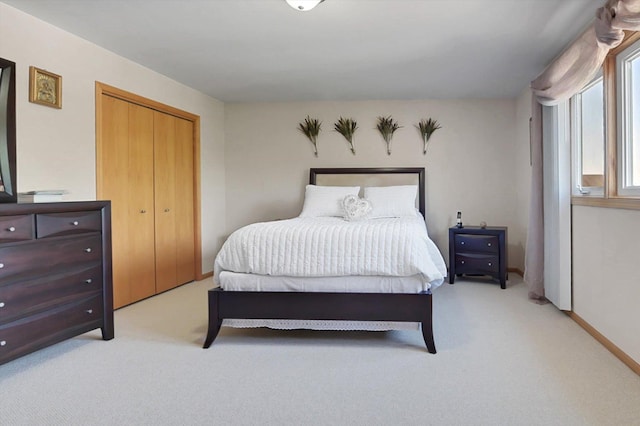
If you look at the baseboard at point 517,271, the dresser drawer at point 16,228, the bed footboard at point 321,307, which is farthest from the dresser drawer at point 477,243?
the dresser drawer at point 16,228

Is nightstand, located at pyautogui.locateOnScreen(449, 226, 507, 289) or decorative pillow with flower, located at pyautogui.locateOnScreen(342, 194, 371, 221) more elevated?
decorative pillow with flower, located at pyautogui.locateOnScreen(342, 194, 371, 221)

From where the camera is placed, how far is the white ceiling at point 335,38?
262 centimetres

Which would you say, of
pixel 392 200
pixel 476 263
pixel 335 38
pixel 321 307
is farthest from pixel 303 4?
pixel 476 263

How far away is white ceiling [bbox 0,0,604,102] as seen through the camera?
2619mm

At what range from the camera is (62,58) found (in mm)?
3041

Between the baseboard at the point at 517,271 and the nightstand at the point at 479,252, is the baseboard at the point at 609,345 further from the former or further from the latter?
the baseboard at the point at 517,271

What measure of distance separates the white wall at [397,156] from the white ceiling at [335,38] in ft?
2.06

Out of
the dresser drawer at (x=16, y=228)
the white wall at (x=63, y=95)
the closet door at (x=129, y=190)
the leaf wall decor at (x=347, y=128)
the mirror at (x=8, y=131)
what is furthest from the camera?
the leaf wall decor at (x=347, y=128)

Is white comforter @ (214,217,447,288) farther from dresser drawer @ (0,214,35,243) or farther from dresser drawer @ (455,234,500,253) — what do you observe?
dresser drawer @ (455,234,500,253)

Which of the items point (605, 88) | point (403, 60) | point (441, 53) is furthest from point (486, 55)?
point (605, 88)

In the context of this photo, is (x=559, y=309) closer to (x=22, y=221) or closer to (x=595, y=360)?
(x=595, y=360)

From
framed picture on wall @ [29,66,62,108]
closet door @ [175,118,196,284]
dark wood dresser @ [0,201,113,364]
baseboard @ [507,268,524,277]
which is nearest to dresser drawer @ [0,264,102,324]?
dark wood dresser @ [0,201,113,364]

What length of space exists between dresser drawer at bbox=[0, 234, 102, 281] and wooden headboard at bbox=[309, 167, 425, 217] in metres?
3.00

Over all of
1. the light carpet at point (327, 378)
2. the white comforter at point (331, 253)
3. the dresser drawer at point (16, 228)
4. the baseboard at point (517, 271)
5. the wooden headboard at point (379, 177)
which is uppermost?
the wooden headboard at point (379, 177)
